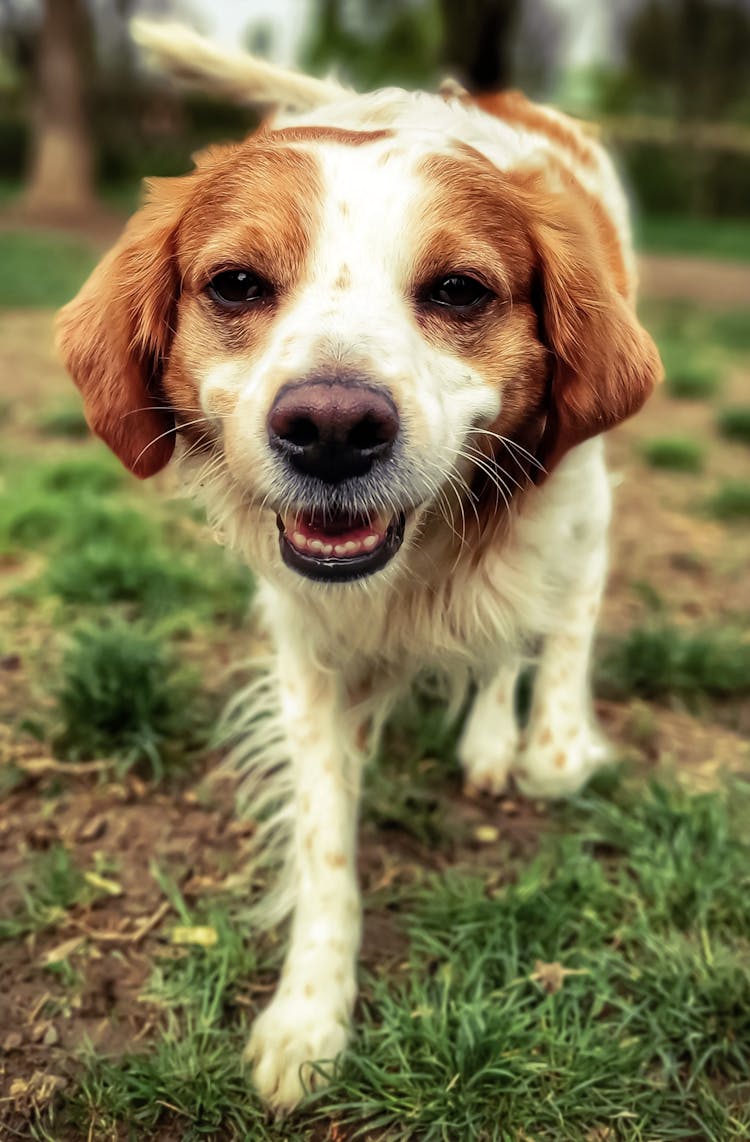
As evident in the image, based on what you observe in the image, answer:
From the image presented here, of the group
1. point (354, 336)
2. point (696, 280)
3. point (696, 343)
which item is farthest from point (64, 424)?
point (696, 280)

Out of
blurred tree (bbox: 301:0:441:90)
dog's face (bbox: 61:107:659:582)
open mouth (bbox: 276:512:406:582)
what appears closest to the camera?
dog's face (bbox: 61:107:659:582)

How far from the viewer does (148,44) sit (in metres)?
3.10

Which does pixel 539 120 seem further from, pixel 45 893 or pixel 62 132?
pixel 62 132

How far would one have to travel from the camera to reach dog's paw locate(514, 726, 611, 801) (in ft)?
7.68

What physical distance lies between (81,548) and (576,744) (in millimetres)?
1887

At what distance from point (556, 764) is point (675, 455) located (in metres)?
2.52

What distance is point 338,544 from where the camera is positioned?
65.9 inches

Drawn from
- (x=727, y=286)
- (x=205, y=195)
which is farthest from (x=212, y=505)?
(x=727, y=286)

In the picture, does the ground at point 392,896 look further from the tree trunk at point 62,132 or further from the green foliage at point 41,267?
the tree trunk at point 62,132

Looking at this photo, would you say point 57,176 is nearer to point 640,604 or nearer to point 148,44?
point 148,44

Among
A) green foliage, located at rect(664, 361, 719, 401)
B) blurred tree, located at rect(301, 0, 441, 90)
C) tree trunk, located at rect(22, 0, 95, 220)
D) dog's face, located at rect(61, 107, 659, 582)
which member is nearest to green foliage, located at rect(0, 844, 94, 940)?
dog's face, located at rect(61, 107, 659, 582)

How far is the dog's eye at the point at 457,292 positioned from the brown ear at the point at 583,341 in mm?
155

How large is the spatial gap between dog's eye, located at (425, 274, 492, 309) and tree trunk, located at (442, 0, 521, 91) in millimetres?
9417

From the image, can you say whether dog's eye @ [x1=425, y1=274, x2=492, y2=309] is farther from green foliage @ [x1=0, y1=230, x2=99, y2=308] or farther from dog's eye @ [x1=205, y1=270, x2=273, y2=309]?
green foliage @ [x1=0, y1=230, x2=99, y2=308]
